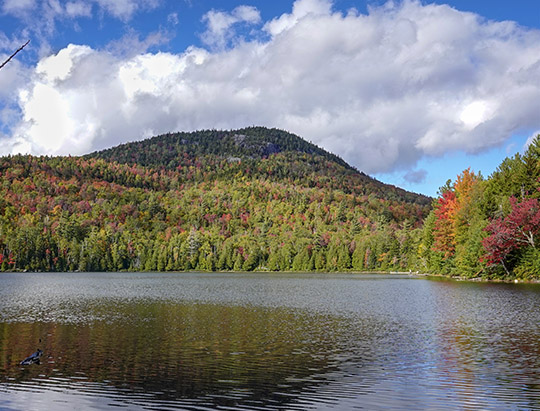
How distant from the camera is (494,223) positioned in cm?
8406

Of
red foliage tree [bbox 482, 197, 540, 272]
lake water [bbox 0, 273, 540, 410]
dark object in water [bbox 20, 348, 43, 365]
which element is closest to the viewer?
lake water [bbox 0, 273, 540, 410]

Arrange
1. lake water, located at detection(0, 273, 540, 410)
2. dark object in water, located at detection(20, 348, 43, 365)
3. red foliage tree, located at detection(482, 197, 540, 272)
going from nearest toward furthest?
lake water, located at detection(0, 273, 540, 410)
dark object in water, located at detection(20, 348, 43, 365)
red foliage tree, located at detection(482, 197, 540, 272)

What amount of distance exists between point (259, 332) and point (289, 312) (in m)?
13.4

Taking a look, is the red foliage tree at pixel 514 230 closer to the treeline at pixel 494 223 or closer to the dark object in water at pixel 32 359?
the treeline at pixel 494 223

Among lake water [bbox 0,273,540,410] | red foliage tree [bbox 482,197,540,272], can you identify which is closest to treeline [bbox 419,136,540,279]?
red foliage tree [bbox 482,197,540,272]

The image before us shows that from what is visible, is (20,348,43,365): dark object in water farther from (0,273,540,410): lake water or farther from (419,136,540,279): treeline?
(419,136,540,279): treeline

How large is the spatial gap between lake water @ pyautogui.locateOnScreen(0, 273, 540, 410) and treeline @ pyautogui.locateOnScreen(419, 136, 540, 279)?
3563 cm

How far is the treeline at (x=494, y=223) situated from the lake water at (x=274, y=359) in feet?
117

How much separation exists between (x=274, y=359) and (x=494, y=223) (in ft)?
226

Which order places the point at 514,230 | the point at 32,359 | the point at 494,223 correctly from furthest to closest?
1. the point at 494,223
2. the point at 514,230
3. the point at 32,359

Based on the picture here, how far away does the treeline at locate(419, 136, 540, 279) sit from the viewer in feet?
265

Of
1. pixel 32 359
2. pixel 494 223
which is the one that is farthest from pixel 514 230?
pixel 32 359

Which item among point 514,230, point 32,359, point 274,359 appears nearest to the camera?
point 32,359

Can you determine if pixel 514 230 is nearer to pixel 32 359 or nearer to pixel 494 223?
pixel 494 223
